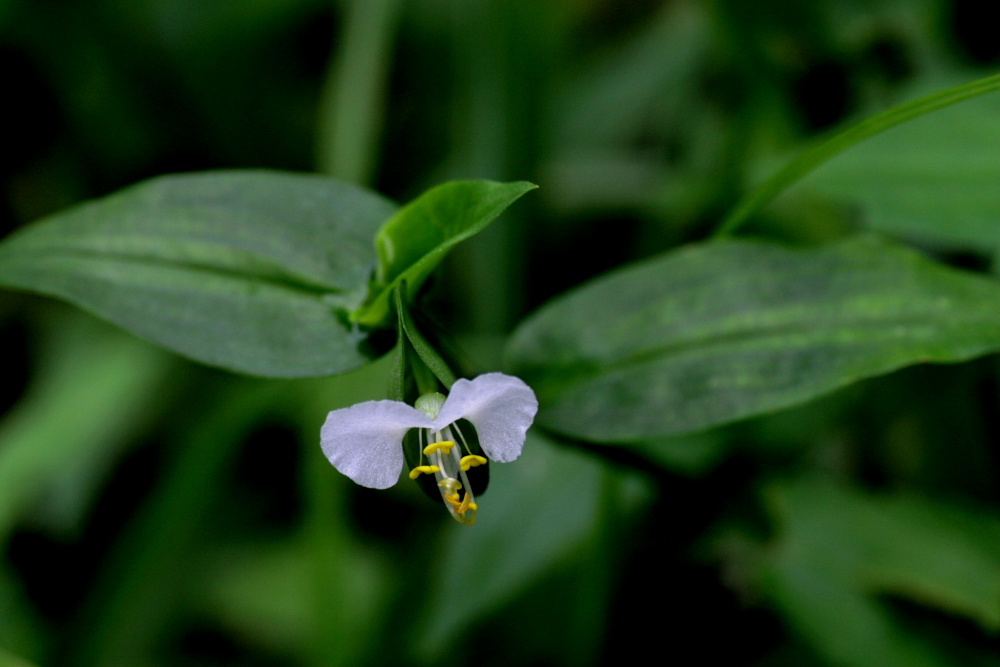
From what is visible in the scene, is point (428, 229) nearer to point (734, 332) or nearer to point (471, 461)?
point (471, 461)

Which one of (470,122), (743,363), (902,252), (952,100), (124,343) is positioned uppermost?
(952,100)

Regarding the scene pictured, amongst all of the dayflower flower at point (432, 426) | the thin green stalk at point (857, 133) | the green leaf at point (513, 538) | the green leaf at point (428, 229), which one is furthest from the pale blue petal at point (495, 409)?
the green leaf at point (513, 538)

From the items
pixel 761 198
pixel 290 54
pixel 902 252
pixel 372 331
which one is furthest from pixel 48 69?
pixel 902 252

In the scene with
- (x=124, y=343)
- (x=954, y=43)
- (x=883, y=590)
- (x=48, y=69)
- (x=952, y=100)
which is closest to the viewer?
(x=952, y=100)

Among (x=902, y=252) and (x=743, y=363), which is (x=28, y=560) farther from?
(x=902, y=252)

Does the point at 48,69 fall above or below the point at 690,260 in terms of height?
below

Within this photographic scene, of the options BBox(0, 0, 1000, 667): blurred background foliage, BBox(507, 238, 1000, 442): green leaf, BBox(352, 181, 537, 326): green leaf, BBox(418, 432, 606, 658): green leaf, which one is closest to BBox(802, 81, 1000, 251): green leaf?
BBox(0, 0, 1000, 667): blurred background foliage
